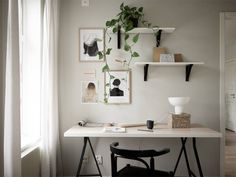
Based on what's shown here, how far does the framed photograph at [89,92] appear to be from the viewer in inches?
108

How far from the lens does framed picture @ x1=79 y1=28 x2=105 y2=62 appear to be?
2.73 meters

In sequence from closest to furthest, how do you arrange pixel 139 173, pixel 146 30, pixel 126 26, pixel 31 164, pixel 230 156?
pixel 139 173 < pixel 31 164 < pixel 126 26 < pixel 146 30 < pixel 230 156

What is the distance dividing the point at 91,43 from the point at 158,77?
3.18 ft

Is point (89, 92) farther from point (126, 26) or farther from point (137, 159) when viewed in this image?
point (137, 159)

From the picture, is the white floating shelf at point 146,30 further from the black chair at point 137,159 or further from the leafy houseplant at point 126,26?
the black chair at point 137,159

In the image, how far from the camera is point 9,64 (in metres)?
1.46

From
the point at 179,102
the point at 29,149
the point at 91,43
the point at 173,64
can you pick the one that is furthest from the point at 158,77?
the point at 29,149

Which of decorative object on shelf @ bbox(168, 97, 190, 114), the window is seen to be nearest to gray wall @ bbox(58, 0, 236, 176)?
decorative object on shelf @ bbox(168, 97, 190, 114)

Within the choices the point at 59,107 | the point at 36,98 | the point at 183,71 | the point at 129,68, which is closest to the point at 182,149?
the point at 183,71

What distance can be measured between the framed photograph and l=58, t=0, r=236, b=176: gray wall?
65mm

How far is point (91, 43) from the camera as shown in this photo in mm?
2730

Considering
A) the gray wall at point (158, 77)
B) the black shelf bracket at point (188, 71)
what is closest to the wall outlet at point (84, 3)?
the gray wall at point (158, 77)

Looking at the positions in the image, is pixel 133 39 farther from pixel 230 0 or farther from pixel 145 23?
pixel 230 0

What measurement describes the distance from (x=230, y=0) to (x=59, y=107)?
8.56 feet
